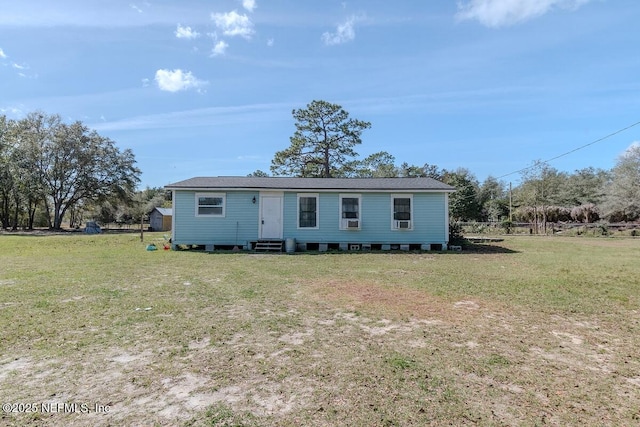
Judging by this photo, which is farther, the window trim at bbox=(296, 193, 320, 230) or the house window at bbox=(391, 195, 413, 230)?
the house window at bbox=(391, 195, 413, 230)

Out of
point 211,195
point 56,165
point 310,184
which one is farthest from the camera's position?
point 56,165

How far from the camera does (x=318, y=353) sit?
11.2ft

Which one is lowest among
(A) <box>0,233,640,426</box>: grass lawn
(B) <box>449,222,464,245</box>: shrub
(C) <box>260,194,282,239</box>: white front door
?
(A) <box>0,233,640,426</box>: grass lawn

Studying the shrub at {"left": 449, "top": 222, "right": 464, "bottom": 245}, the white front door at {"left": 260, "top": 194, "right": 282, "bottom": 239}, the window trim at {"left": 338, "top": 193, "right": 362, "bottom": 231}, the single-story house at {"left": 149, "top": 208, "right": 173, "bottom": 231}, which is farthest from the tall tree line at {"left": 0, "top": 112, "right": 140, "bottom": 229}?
the shrub at {"left": 449, "top": 222, "right": 464, "bottom": 245}

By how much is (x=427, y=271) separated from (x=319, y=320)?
491 cm

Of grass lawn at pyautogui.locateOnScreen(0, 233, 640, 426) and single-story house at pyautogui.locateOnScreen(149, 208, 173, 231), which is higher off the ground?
single-story house at pyautogui.locateOnScreen(149, 208, 173, 231)

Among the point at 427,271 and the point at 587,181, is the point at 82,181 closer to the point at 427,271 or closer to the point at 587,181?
the point at 427,271

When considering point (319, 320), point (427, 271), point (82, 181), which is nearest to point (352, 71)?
point (427, 271)

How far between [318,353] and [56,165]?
3838 cm

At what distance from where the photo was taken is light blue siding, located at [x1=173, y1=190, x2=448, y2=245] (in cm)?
1396

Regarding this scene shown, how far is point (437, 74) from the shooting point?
15.5m

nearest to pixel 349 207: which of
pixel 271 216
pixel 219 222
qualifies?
pixel 271 216

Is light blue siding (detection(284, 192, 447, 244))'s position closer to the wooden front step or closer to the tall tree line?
the wooden front step

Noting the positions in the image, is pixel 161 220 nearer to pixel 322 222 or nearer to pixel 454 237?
pixel 322 222
